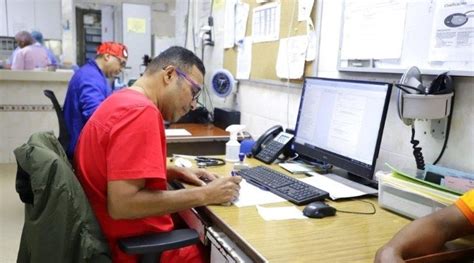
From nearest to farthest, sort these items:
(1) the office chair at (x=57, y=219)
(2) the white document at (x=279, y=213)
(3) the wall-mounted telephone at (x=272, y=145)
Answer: (1) the office chair at (x=57, y=219) → (2) the white document at (x=279, y=213) → (3) the wall-mounted telephone at (x=272, y=145)

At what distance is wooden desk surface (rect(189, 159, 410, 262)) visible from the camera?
0.99 meters

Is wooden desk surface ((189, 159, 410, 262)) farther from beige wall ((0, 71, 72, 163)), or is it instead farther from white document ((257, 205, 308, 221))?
beige wall ((0, 71, 72, 163))

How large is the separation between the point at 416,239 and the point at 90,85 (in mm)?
2386

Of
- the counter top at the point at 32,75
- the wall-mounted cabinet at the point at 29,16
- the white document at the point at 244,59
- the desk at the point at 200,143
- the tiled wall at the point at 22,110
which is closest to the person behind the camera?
the desk at the point at 200,143

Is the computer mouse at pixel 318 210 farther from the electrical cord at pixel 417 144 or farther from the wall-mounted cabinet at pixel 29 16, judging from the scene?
the wall-mounted cabinet at pixel 29 16

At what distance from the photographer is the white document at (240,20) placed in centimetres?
290

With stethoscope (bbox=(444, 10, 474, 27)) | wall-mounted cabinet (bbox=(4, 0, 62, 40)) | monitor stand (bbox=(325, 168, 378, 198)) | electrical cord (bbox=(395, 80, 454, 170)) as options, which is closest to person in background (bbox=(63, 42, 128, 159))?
monitor stand (bbox=(325, 168, 378, 198))

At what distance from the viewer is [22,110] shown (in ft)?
15.1

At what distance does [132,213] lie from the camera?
3.89 ft

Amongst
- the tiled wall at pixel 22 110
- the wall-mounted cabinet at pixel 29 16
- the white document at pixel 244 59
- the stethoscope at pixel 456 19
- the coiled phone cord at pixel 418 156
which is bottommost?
the tiled wall at pixel 22 110

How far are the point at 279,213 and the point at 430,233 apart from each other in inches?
17.5

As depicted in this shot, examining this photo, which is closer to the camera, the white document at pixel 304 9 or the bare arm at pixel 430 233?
the bare arm at pixel 430 233

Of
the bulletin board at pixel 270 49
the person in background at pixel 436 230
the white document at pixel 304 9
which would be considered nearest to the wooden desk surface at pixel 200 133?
the bulletin board at pixel 270 49

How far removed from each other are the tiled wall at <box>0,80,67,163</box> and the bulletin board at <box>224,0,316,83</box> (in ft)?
8.76
